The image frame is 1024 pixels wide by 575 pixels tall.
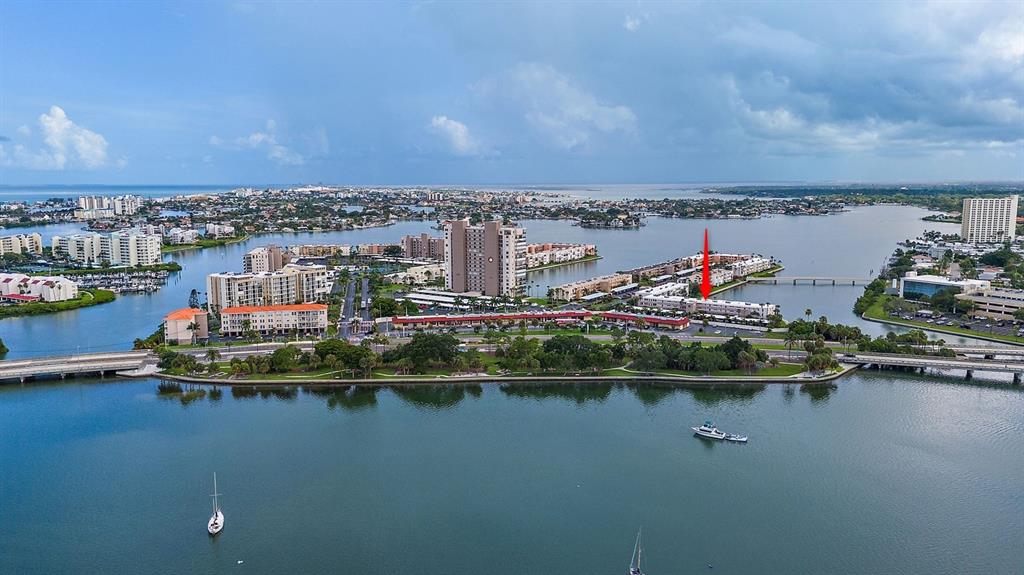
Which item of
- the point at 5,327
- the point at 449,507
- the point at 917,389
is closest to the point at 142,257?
the point at 5,327

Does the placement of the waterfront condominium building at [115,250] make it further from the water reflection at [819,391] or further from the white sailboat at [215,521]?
the water reflection at [819,391]

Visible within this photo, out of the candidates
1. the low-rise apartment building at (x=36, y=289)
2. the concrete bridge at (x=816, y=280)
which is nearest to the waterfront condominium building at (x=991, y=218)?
the concrete bridge at (x=816, y=280)

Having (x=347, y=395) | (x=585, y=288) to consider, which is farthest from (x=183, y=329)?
(x=585, y=288)

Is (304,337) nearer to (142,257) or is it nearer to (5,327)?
(5,327)

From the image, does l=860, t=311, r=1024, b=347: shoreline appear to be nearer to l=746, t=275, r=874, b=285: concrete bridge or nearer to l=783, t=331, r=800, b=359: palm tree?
l=783, t=331, r=800, b=359: palm tree

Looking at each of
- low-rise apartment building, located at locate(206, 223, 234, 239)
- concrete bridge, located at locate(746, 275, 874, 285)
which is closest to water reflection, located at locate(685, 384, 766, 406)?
concrete bridge, located at locate(746, 275, 874, 285)

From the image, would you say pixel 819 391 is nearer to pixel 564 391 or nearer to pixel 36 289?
pixel 564 391
